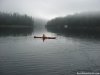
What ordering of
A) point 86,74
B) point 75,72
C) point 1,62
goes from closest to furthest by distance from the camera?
point 86,74 < point 75,72 < point 1,62

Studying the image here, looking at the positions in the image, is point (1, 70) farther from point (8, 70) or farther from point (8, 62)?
point (8, 62)

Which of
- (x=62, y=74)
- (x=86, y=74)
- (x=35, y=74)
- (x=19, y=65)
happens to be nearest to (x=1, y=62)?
(x=19, y=65)

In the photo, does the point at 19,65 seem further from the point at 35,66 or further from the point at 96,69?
the point at 96,69

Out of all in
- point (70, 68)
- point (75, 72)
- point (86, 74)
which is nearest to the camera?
point (86, 74)

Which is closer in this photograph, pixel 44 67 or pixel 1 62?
pixel 44 67

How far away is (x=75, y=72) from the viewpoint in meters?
22.5

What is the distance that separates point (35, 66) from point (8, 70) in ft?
13.9

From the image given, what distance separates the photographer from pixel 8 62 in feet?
90.5

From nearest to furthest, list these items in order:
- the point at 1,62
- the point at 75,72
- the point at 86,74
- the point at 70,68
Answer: the point at 86,74, the point at 75,72, the point at 70,68, the point at 1,62

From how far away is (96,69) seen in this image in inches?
938

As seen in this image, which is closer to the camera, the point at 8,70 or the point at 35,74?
the point at 35,74

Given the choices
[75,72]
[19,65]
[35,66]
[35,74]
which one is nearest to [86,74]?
[75,72]

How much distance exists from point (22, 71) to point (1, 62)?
649cm

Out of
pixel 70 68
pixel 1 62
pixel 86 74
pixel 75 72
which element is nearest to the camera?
pixel 86 74
